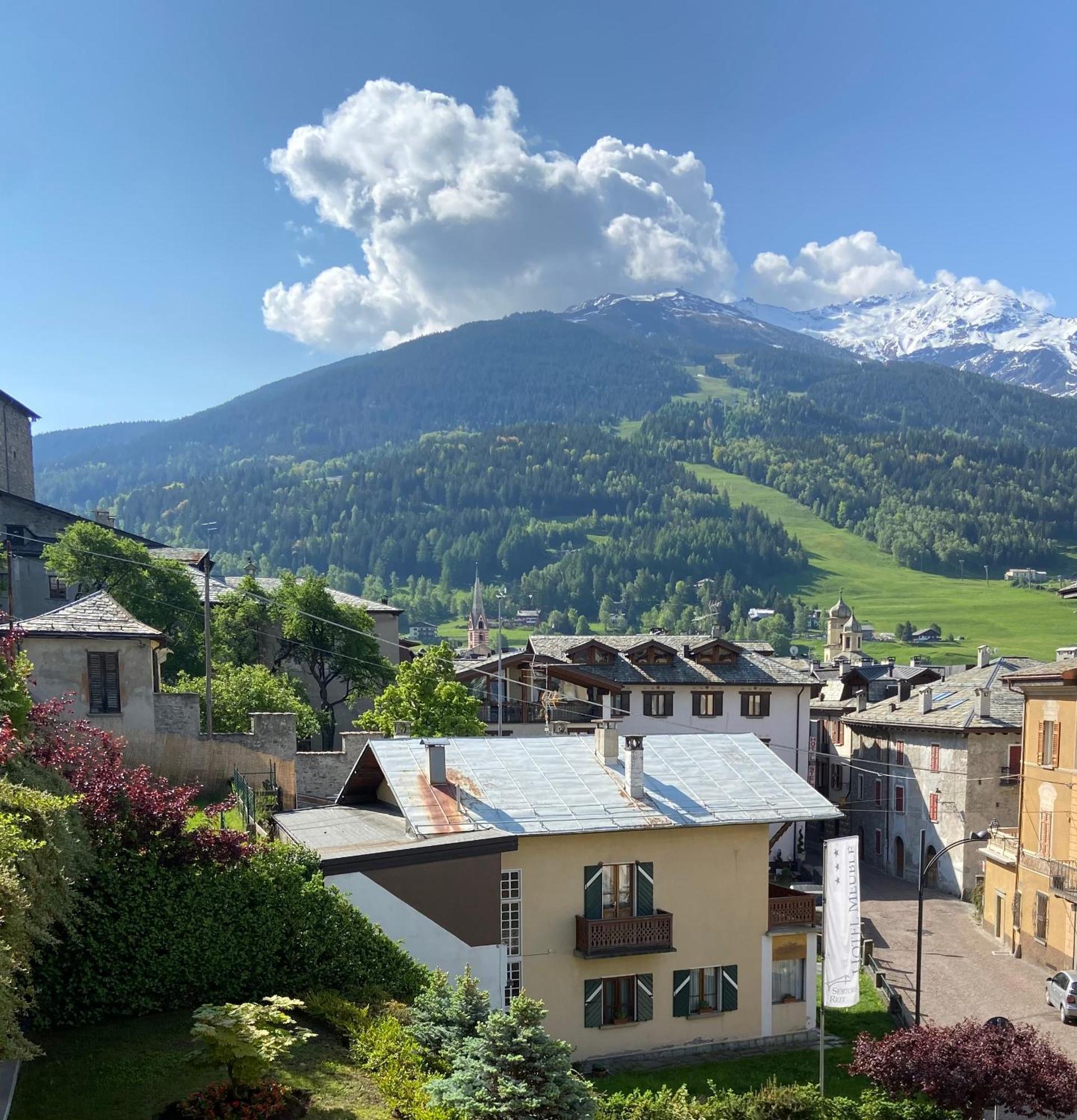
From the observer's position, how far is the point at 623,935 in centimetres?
2458

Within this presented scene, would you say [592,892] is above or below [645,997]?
above

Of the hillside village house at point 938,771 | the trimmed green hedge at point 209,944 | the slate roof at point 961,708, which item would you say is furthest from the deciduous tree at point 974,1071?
the hillside village house at point 938,771

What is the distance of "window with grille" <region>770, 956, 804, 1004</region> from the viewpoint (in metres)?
26.9

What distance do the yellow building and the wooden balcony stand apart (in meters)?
13.3

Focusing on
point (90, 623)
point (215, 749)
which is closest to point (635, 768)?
point (215, 749)

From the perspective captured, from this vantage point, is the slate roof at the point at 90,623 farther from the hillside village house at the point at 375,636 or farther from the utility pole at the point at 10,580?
the hillside village house at the point at 375,636

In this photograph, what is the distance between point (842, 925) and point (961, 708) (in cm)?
3559

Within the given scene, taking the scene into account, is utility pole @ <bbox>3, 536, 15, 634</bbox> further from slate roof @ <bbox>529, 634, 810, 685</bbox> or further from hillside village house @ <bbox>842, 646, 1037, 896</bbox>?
hillside village house @ <bbox>842, 646, 1037, 896</bbox>

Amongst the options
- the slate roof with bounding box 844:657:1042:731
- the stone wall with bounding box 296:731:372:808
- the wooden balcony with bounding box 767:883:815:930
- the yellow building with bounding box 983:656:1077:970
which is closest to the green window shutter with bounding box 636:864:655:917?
the wooden balcony with bounding box 767:883:815:930

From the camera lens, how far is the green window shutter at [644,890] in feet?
82.7

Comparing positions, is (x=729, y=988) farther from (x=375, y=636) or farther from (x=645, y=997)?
(x=375, y=636)

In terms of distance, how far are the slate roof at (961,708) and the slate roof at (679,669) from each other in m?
4.87

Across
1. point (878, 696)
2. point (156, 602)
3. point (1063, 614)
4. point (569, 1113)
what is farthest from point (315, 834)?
point (1063, 614)

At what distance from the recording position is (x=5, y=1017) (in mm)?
9172
